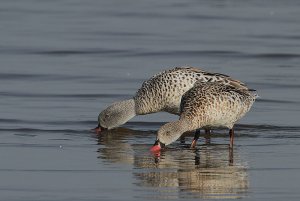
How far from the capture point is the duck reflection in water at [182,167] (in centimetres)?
1085

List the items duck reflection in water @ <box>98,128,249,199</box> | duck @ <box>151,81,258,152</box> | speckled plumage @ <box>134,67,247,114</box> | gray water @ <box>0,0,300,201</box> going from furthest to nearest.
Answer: speckled plumage @ <box>134,67,247,114</box>, duck @ <box>151,81,258,152</box>, gray water @ <box>0,0,300,201</box>, duck reflection in water @ <box>98,128,249,199</box>

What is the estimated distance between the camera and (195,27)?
80.5 ft

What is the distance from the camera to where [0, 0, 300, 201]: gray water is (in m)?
11.2

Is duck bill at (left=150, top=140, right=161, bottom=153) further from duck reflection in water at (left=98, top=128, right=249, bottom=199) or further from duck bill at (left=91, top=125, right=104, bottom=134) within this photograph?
duck bill at (left=91, top=125, right=104, bottom=134)

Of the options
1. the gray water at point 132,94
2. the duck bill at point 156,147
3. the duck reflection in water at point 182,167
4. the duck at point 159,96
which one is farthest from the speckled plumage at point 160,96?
the duck bill at point 156,147

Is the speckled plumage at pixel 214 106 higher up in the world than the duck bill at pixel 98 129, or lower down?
higher up

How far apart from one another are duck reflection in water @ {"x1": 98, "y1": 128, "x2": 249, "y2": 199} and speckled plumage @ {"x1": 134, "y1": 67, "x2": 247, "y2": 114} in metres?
0.47

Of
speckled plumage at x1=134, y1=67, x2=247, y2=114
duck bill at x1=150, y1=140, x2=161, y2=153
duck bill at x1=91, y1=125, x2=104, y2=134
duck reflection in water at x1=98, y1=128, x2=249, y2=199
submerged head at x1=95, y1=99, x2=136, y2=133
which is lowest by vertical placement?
duck reflection in water at x1=98, y1=128, x2=249, y2=199

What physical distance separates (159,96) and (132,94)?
253cm

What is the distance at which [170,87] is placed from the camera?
14.9 m

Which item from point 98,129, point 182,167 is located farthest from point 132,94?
point 182,167

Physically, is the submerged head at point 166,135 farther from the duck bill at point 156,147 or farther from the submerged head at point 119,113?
the submerged head at point 119,113

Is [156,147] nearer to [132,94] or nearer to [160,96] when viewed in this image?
[160,96]

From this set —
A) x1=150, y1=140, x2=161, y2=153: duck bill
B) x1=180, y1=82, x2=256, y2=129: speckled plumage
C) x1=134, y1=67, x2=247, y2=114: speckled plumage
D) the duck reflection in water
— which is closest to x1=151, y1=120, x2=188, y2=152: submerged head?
x1=150, y1=140, x2=161, y2=153: duck bill
